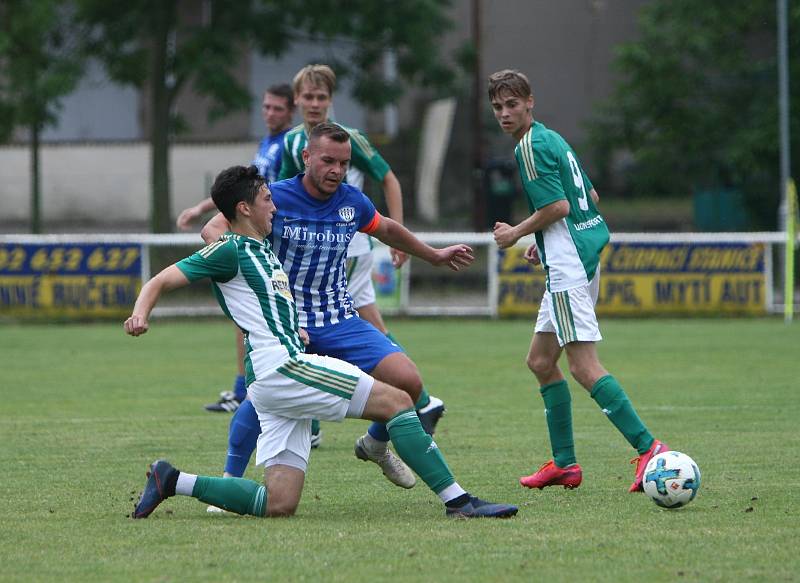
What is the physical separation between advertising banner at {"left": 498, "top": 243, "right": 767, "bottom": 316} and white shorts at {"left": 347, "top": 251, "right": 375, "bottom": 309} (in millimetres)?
9875

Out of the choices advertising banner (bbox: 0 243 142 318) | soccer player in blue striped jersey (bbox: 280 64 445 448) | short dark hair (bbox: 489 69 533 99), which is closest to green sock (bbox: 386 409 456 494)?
short dark hair (bbox: 489 69 533 99)

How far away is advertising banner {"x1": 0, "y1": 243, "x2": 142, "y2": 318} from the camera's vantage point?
18.3 metres

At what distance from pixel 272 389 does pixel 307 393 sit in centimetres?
15

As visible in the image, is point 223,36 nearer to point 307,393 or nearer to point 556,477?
point 556,477

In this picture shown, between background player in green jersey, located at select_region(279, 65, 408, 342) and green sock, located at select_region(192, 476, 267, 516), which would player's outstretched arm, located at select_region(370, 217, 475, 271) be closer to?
green sock, located at select_region(192, 476, 267, 516)

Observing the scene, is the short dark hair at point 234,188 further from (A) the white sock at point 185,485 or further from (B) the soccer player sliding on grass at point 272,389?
(A) the white sock at point 185,485

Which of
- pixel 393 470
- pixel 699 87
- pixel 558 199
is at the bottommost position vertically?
pixel 393 470

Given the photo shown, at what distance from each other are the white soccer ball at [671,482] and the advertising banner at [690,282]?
12446 millimetres

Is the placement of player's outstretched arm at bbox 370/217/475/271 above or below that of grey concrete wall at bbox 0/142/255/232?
below

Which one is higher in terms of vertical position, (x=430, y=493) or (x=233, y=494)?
(x=233, y=494)

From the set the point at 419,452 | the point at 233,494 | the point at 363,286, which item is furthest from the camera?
the point at 363,286

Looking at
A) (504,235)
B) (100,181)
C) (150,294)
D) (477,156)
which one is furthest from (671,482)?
(100,181)

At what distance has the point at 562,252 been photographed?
6750 mm

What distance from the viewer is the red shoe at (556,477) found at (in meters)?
6.69
